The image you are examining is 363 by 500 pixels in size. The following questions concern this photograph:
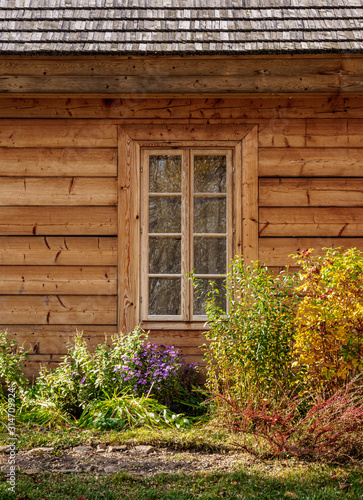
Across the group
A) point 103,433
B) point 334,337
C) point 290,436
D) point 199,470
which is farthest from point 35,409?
point 334,337

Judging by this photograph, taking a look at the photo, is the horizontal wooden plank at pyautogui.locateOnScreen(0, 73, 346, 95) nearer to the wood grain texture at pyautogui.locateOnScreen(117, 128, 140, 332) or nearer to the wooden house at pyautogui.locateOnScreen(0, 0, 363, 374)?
the wooden house at pyautogui.locateOnScreen(0, 0, 363, 374)

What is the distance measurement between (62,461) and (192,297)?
2155mm

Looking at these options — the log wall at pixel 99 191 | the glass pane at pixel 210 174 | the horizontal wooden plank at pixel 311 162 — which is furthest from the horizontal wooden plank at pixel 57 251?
the horizontal wooden plank at pixel 311 162

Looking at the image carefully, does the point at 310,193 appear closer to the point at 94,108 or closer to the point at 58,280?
the point at 94,108

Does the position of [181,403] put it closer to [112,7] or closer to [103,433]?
[103,433]

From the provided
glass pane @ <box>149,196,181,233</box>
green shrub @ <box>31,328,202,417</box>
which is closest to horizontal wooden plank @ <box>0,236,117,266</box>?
glass pane @ <box>149,196,181,233</box>

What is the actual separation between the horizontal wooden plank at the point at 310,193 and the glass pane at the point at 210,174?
44 cm

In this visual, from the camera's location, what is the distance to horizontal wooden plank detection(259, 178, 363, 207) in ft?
16.3

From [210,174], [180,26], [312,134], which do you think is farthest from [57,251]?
[312,134]

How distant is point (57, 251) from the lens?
16.5 ft

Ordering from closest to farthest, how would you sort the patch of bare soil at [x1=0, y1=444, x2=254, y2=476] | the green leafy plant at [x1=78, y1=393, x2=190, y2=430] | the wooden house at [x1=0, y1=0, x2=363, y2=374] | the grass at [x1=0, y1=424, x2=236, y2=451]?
1. the patch of bare soil at [x1=0, y1=444, x2=254, y2=476]
2. the grass at [x1=0, y1=424, x2=236, y2=451]
3. the green leafy plant at [x1=78, y1=393, x2=190, y2=430]
4. the wooden house at [x1=0, y1=0, x2=363, y2=374]

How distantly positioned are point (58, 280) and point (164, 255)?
1184mm

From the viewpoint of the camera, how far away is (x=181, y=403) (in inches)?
181

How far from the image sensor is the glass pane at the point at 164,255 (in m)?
5.11
